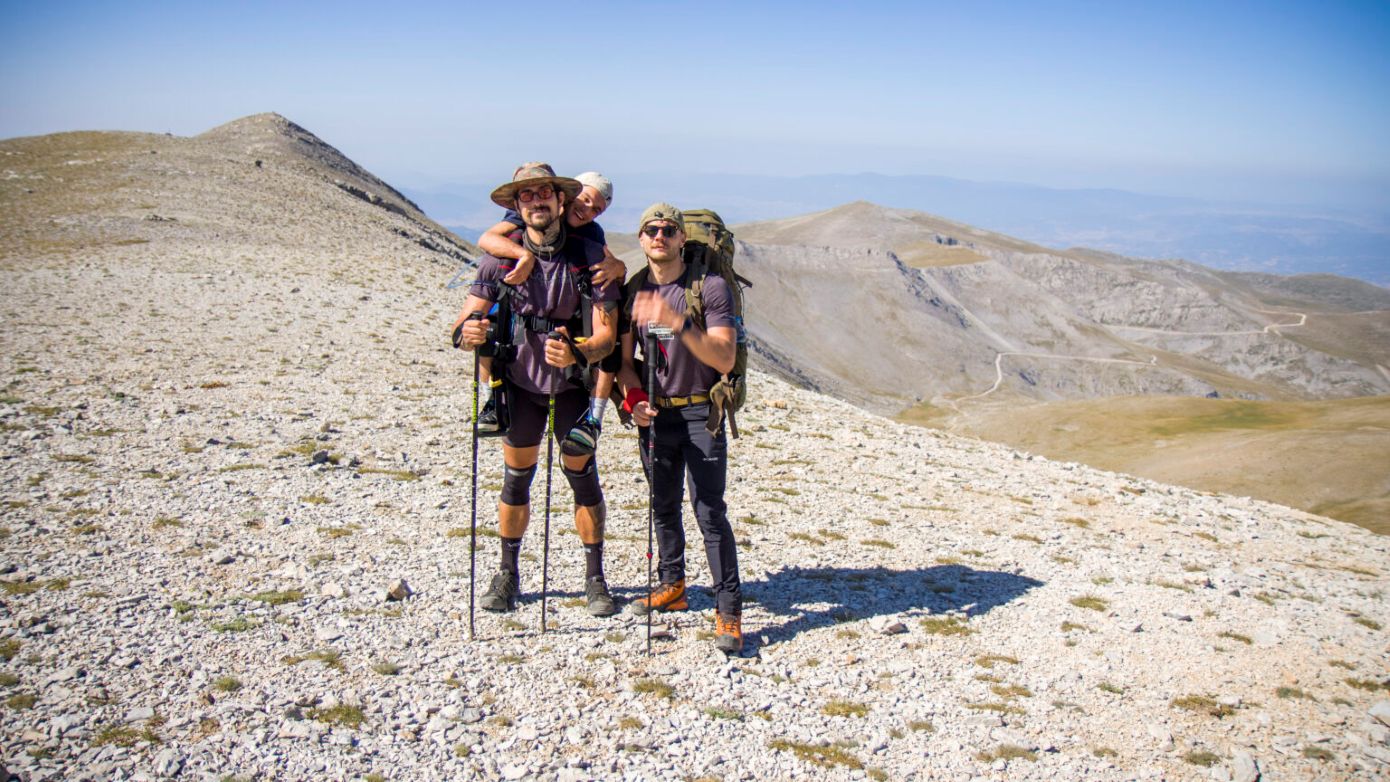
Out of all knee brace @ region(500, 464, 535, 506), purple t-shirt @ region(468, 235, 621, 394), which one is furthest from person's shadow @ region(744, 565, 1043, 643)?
purple t-shirt @ region(468, 235, 621, 394)

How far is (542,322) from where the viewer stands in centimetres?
729

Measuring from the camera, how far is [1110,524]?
547 inches

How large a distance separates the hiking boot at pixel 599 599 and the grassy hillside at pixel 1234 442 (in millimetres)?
33999

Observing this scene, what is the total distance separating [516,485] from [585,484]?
2.21 feet

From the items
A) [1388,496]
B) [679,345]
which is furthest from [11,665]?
[1388,496]

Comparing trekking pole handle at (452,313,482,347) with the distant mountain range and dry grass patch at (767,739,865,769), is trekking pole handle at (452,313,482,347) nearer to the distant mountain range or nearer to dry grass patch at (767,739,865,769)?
dry grass patch at (767,739,865,769)

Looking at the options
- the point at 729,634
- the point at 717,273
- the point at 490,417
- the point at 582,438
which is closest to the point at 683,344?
the point at 717,273

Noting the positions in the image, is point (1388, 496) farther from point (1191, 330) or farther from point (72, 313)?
point (1191, 330)

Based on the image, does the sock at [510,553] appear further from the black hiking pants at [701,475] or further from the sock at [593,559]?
the black hiking pants at [701,475]

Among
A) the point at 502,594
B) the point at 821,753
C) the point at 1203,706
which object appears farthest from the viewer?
the point at 502,594

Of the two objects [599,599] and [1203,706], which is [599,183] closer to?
[599,599]

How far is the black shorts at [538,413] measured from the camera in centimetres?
753

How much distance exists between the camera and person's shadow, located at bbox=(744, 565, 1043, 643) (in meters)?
8.80

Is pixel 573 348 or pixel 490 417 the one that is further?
pixel 490 417
